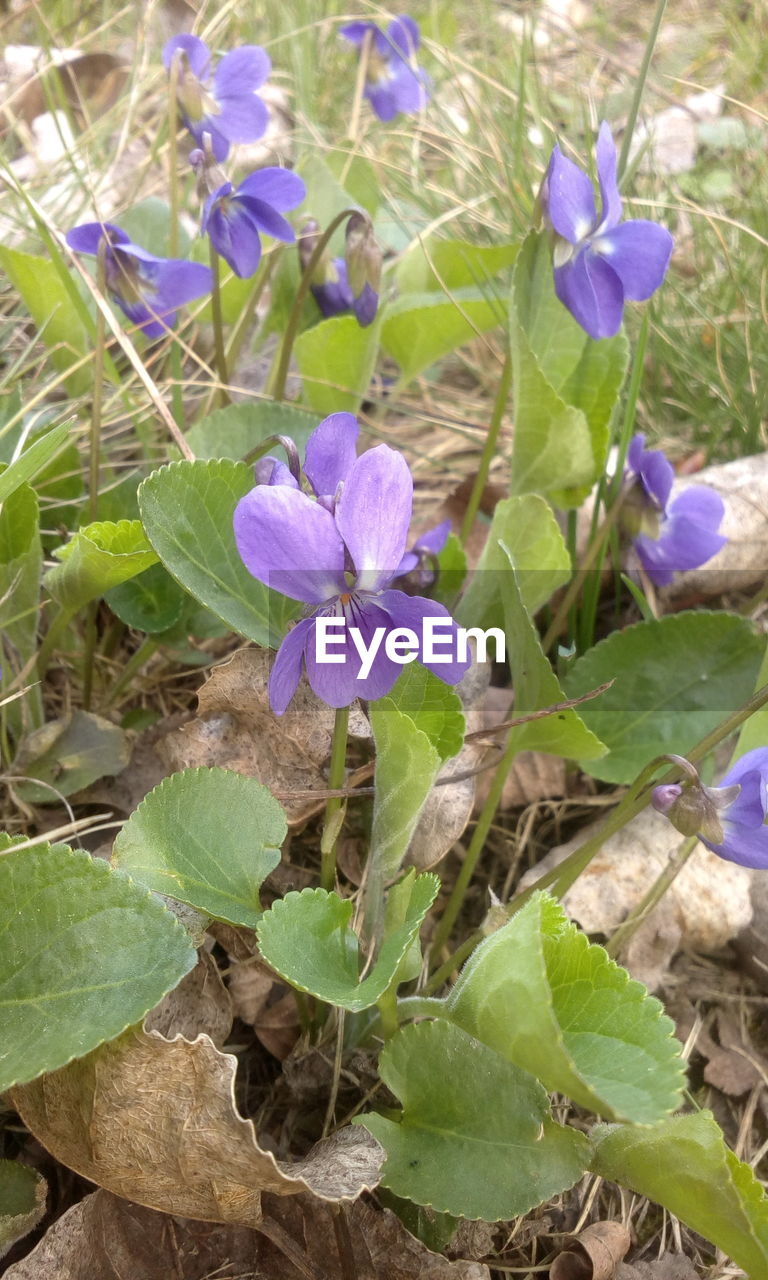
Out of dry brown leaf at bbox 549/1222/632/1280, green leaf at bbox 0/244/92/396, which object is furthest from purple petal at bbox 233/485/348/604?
green leaf at bbox 0/244/92/396

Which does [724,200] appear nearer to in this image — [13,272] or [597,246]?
[597,246]

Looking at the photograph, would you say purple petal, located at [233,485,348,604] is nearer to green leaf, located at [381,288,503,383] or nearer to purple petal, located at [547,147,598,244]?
purple petal, located at [547,147,598,244]

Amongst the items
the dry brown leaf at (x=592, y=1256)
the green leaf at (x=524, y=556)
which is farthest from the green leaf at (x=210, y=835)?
the dry brown leaf at (x=592, y=1256)

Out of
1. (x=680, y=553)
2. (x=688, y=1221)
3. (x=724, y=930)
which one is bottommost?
(x=724, y=930)

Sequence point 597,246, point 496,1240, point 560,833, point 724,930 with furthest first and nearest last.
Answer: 1. point 560,833
2. point 724,930
3. point 597,246
4. point 496,1240

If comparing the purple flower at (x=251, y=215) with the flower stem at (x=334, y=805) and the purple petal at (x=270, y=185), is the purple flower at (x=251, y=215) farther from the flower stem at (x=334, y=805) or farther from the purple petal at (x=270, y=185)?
the flower stem at (x=334, y=805)

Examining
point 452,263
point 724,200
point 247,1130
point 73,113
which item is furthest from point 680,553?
point 73,113
